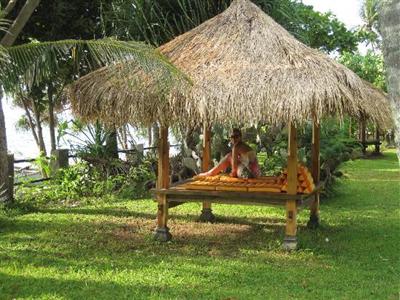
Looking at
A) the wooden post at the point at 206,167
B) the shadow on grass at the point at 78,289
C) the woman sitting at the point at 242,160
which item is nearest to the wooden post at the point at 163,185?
the woman sitting at the point at 242,160

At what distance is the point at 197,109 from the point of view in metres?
6.58

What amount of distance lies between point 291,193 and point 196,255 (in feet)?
4.54

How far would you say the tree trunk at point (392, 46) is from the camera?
7.34 feet

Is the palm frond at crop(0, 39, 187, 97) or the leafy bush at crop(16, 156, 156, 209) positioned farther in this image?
the leafy bush at crop(16, 156, 156, 209)

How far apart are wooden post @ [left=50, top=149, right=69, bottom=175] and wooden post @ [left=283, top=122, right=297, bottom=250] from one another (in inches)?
252

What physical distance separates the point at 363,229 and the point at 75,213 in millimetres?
4791

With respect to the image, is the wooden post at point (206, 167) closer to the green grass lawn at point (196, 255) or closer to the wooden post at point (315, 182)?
the green grass lawn at point (196, 255)

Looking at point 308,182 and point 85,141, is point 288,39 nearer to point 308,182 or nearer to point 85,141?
point 308,182

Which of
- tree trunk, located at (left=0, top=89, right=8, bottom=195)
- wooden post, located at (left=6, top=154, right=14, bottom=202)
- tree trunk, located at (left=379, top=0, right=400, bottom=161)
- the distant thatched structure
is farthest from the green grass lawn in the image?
tree trunk, located at (left=379, top=0, right=400, bottom=161)

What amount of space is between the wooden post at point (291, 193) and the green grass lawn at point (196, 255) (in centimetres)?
16

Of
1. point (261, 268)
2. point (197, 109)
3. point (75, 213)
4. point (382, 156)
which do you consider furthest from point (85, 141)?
point (382, 156)

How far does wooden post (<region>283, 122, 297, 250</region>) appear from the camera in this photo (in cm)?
684

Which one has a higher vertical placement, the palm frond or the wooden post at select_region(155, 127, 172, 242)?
the palm frond

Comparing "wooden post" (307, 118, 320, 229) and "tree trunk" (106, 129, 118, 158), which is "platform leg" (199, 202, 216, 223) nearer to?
"wooden post" (307, 118, 320, 229)
